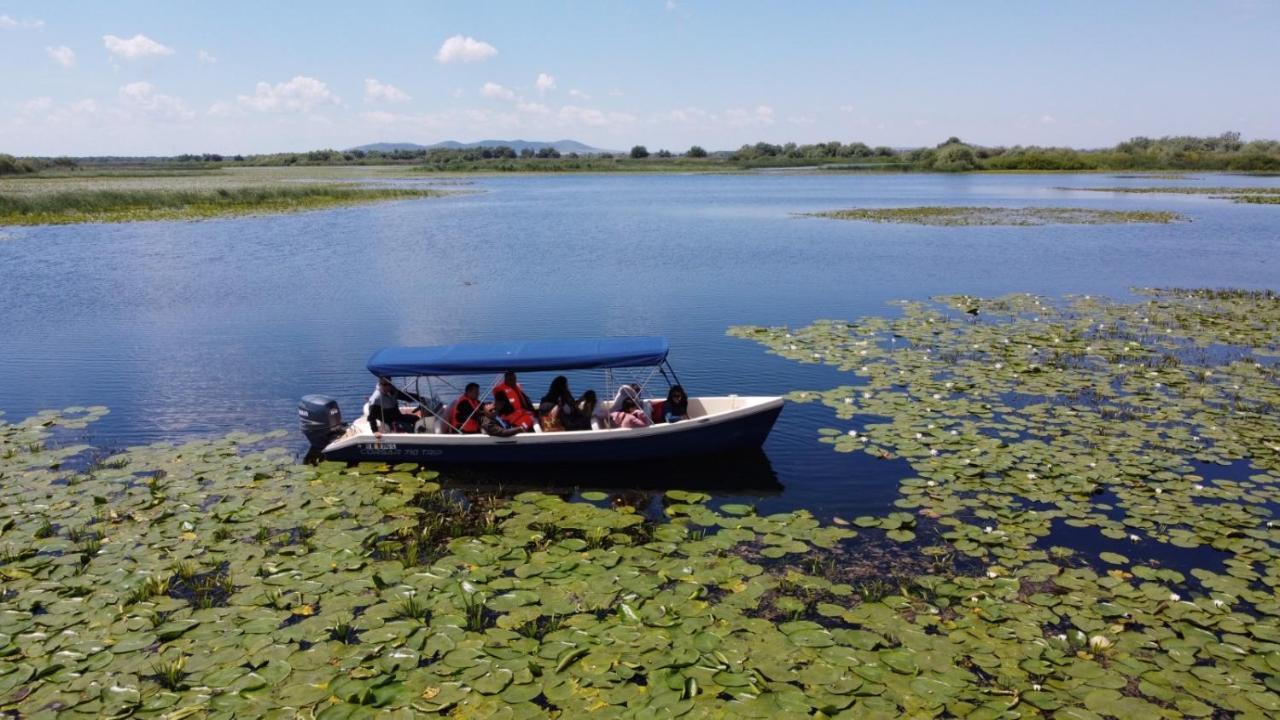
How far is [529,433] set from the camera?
1410 cm

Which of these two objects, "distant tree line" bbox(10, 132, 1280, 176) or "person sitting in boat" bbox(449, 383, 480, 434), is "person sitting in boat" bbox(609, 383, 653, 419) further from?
"distant tree line" bbox(10, 132, 1280, 176)

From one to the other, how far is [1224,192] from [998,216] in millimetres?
38472

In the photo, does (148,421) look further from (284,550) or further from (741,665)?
(741,665)

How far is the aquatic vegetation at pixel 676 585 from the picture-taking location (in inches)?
315

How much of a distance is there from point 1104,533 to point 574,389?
1124cm

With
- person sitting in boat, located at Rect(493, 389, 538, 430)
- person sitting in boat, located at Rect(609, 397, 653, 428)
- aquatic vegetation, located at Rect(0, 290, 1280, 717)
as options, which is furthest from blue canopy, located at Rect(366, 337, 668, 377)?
aquatic vegetation, located at Rect(0, 290, 1280, 717)

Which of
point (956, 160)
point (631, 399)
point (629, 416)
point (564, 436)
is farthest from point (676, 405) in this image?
point (956, 160)

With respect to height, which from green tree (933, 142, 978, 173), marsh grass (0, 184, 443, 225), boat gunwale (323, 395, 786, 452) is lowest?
boat gunwale (323, 395, 786, 452)

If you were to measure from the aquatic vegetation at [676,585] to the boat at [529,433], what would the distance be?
634mm

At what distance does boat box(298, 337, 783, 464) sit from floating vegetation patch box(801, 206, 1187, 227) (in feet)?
136

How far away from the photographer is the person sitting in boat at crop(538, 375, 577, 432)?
48.2ft

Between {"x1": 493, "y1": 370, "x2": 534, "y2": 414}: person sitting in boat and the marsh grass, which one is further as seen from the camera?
the marsh grass

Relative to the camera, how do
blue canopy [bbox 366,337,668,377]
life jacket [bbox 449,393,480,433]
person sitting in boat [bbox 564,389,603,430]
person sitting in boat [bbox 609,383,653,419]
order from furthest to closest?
person sitting in boat [bbox 609,383,653,419], person sitting in boat [bbox 564,389,603,430], life jacket [bbox 449,393,480,433], blue canopy [bbox 366,337,668,377]

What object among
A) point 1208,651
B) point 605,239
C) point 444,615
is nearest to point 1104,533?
point 1208,651
